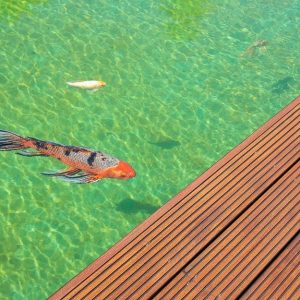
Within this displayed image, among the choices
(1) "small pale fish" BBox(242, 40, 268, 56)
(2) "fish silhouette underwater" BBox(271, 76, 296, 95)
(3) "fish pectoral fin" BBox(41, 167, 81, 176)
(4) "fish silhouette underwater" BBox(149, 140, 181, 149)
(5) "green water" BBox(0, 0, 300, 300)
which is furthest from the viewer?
(1) "small pale fish" BBox(242, 40, 268, 56)

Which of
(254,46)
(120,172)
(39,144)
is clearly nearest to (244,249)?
(120,172)

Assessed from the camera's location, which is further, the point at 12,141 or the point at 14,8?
the point at 14,8

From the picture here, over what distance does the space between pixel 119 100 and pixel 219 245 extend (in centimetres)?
418

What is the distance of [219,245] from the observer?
3414 millimetres

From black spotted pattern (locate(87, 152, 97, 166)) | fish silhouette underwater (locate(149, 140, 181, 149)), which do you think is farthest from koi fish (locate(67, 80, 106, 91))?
black spotted pattern (locate(87, 152, 97, 166))

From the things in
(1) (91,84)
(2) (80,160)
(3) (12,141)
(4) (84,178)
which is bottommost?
(1) (91,84)

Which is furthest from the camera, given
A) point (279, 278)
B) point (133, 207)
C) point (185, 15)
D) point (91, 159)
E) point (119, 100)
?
point (185, 15)

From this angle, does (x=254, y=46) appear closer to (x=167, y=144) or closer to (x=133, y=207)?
(x=167, y=144)

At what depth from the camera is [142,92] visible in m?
7.53

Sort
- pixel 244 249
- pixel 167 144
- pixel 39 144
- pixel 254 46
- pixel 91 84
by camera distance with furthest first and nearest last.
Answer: pixel 254 46, pixel 91 84, pixel 167 144, pixel 39 144, pixel 244 249

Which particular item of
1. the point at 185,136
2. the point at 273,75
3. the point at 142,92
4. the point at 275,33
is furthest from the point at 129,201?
the point at 275,33

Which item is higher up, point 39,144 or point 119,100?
point 39,144

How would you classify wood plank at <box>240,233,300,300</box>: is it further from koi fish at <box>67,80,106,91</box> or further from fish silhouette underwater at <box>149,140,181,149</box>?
koi fish at <box>67,80,106,91</box>

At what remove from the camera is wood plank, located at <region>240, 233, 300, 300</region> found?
10.4 ft
